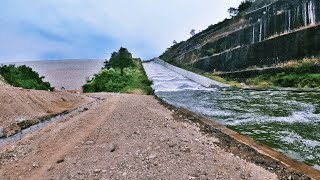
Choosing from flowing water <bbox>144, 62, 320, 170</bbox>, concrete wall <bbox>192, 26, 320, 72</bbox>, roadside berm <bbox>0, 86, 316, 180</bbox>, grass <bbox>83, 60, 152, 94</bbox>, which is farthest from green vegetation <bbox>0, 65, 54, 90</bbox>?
concrete wall <bbox>192, 26, 320, 72</bbox>

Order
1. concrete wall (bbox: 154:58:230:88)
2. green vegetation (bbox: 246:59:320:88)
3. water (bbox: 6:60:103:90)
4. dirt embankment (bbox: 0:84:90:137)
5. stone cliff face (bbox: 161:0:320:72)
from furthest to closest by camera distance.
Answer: water (bbox: 6:60:103:90) < concrete wall (bbox: 154:58:230:88) < stone cliff face (bbox: 161:0:320:72) < green vegetation (bbox: 246:59:320:88) < dirt embankment (bbox: 0:84:90:137)

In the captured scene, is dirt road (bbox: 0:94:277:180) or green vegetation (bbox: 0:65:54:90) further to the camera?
green vegetation (bbox: 0:65:54:90)

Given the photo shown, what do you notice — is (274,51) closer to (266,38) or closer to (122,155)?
(266,38)

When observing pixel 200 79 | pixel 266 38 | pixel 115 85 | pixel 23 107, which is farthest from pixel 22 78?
pixel 266 38

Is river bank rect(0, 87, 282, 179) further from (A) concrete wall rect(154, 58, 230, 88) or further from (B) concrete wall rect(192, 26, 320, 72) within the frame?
(B) concrete wall rect(192, 26, 320, 72)

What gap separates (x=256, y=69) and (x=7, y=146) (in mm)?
32290

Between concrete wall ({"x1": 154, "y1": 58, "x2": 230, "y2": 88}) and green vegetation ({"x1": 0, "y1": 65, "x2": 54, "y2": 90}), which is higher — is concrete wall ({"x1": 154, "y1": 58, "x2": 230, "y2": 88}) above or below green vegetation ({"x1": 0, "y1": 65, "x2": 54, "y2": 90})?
below

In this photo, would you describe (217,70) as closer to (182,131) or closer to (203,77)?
(203,77)

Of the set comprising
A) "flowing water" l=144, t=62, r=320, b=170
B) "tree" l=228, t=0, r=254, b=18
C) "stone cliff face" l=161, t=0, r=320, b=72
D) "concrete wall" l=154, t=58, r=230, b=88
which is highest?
"tree" l=228, t=0, r=254, b=18

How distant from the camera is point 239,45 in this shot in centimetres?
5341

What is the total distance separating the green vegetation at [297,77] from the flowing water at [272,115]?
3.40 meters

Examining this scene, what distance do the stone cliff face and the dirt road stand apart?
2847 centimetres

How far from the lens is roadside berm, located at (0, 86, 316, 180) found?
9664 mm

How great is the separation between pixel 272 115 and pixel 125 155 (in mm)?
12286
